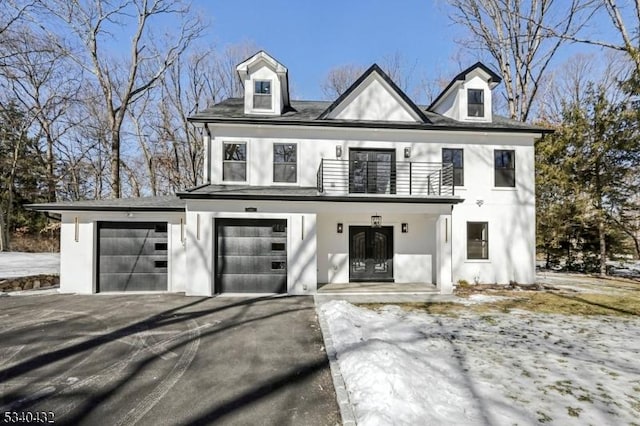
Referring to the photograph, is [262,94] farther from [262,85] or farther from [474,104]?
[474,104]

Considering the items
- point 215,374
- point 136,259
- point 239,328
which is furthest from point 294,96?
point 215,374

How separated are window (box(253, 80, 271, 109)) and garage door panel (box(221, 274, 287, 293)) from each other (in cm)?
665

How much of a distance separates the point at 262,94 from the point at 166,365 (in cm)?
1009

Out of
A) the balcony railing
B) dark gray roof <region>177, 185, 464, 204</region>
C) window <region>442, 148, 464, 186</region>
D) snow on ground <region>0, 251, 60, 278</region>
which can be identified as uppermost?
window <region>442, 148, 464, 186</region>

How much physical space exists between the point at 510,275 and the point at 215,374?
38.6ft

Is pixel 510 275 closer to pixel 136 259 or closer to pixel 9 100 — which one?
pixel 136 259

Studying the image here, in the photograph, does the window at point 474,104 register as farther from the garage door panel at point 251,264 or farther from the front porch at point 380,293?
the garage door panel at point 251,264

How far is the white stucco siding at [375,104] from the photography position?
38.6 ft

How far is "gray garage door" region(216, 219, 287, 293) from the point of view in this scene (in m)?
9.74

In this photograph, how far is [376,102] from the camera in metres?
11.9

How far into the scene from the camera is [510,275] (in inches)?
467

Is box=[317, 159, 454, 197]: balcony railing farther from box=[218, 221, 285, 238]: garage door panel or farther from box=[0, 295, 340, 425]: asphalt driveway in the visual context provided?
box=[0, 295, 340, 425]: asphalt driveway

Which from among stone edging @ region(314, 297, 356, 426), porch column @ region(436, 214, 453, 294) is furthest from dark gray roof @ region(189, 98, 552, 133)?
stone edging @ region(314, 297, 356, 426)

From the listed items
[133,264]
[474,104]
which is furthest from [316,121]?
[133,264]
